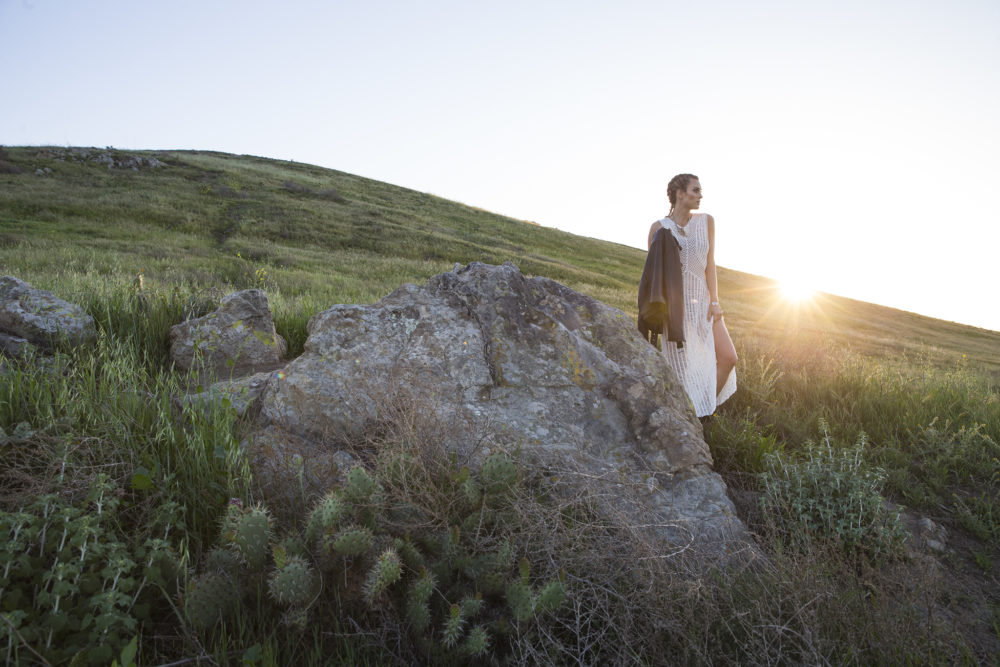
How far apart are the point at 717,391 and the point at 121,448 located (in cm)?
527

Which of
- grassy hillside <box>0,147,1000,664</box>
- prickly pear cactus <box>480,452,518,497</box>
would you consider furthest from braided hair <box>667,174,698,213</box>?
prickly pear cactus <box>480,452,518,497</box>

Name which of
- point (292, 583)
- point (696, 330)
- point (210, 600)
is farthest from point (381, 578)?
point (696, 330)

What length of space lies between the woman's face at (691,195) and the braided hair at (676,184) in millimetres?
35

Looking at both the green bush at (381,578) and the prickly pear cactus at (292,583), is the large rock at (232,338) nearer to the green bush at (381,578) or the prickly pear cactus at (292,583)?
the green bush at (381,578)

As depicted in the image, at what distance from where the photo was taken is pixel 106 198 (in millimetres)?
27797

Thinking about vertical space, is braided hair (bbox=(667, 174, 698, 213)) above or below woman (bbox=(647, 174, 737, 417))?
above

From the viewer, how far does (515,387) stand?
12.7 feet

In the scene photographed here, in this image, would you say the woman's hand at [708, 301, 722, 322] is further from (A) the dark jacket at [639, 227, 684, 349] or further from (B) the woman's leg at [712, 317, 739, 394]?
(A) the dark jacket at [639, 227, 684, 349]

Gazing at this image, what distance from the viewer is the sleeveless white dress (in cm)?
541

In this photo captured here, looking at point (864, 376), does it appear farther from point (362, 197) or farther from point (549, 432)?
point (362, 197)

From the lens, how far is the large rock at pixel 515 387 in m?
3.31

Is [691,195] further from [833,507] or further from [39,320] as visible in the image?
[39,320]

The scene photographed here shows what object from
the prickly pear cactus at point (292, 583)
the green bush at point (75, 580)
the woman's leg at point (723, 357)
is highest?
the woman's leg at point (723, 357)

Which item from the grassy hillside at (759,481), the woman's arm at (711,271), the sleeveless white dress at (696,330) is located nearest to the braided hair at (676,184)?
the sleeveless white dress at (696,330)
